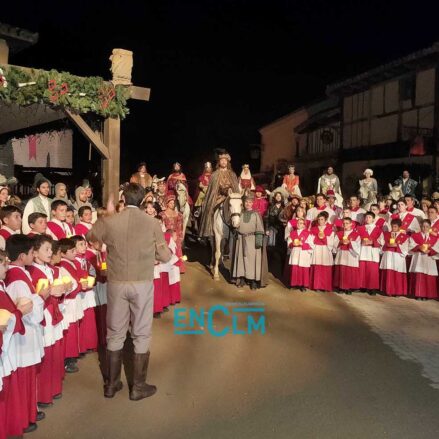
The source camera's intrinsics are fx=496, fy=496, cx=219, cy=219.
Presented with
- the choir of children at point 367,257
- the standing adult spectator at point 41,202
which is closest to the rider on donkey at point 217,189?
the choir of children at point 367,257

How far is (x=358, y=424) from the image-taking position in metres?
4.79

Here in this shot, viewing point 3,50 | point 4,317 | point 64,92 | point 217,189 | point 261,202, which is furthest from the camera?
point 3,50

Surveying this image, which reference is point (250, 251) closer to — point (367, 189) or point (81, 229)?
point (81, 229)

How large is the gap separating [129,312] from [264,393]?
1740mm

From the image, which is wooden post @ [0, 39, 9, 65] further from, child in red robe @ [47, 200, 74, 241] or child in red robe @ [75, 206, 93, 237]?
child in red robe @ [47, 200, 74, 241]

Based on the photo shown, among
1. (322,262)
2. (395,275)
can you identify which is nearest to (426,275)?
(395,275)

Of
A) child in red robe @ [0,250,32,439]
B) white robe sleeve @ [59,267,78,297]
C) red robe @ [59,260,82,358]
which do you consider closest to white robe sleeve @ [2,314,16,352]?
child in red robe @ [0,250,32,439]

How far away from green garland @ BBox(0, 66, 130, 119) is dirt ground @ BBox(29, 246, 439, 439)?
431 cm

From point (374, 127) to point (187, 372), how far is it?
20047mm

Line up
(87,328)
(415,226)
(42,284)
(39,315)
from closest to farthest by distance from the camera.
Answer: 1. (39,315)
2. (42,284)
3. (87,328)
4. (415,226)

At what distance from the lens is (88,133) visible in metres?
9.88

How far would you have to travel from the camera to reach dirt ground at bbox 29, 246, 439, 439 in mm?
4672

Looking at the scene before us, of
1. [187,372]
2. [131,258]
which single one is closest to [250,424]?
[187,372]

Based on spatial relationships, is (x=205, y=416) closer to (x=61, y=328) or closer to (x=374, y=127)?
(x=61, y=328)
